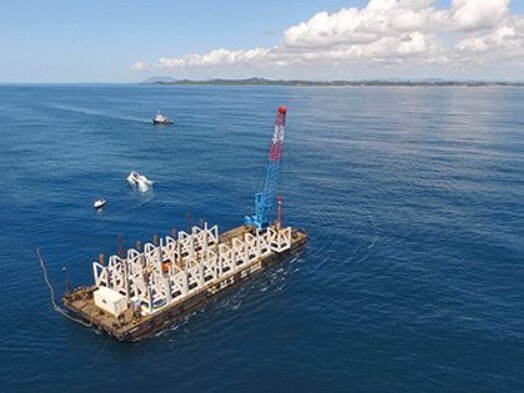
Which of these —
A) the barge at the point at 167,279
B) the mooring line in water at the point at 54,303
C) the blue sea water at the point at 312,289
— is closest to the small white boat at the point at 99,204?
the blue sea water at the point at 312,289

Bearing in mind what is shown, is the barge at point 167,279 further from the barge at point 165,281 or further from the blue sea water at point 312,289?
the blue sea water at point 312,289

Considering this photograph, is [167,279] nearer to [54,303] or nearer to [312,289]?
[54,303]

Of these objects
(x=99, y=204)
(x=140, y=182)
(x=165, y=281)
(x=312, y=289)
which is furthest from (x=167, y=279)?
(x=140, y=182)

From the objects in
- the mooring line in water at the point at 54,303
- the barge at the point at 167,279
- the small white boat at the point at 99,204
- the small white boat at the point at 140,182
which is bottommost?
the mooring line in water at the point at 54,303

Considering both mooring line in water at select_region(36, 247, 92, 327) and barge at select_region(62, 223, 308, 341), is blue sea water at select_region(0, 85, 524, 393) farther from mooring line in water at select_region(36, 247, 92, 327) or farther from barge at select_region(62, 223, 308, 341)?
barge at select_region(62, 223, 308, 341)

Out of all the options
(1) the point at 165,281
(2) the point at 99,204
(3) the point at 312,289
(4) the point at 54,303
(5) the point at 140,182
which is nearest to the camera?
(1) the point at 165,281

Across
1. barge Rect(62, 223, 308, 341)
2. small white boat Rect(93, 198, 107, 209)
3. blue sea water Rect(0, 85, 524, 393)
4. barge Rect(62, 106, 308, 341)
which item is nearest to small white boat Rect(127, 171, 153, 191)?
blue sea water Rect(0, 85, 524, 393)

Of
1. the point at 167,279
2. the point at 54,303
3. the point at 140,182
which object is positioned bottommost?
the point at 54,303

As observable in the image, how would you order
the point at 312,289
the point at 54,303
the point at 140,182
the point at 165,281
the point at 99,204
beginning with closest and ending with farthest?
the point at 165,281 → the point at 54,303 → the point at 312,289 → the point at 99,204 → the point at 140,182

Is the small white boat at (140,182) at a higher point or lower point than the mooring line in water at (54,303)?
higher
